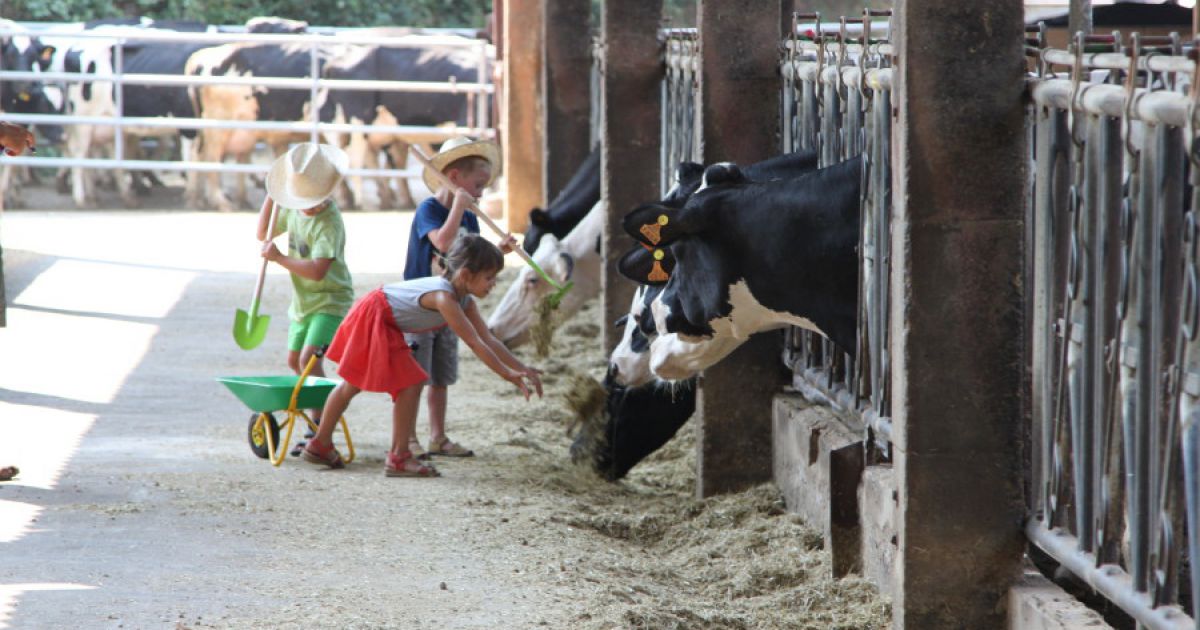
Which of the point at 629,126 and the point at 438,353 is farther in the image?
the point at 629,126

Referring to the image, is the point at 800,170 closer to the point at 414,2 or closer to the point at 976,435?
the point at 976,435

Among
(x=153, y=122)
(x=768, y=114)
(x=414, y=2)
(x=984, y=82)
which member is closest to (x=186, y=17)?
(x=414, y=2)

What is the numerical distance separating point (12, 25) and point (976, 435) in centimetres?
1815

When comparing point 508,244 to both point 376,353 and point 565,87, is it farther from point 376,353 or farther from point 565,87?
point 565,87

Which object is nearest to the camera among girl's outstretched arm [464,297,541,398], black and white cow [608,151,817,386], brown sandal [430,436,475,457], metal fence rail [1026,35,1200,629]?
metal fence rail [1026,35,1200,629]

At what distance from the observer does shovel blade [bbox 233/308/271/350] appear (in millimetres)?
6770

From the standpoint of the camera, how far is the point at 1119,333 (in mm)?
2912

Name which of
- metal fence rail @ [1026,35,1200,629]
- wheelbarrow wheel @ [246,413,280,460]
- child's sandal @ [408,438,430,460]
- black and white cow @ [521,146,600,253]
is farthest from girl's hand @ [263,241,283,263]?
metal fence rail @ [1026,35,1200,629]

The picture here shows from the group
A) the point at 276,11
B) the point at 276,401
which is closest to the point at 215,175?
the point at 276,11

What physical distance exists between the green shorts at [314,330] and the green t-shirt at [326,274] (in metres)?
0.02

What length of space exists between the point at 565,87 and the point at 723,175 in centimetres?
603

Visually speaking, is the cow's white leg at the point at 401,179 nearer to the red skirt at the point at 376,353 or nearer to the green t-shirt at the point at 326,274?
the green t-shirt at the point at 326,274

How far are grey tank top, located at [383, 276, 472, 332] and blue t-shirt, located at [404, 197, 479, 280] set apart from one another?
0.60 metres

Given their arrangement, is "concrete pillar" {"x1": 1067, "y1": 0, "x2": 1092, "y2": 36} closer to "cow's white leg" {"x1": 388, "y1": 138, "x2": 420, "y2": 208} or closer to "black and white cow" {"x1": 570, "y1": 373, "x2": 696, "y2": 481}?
"black and white cow" {"x1": 570, "y1": 373, "x2": 696, "y2": 481}
